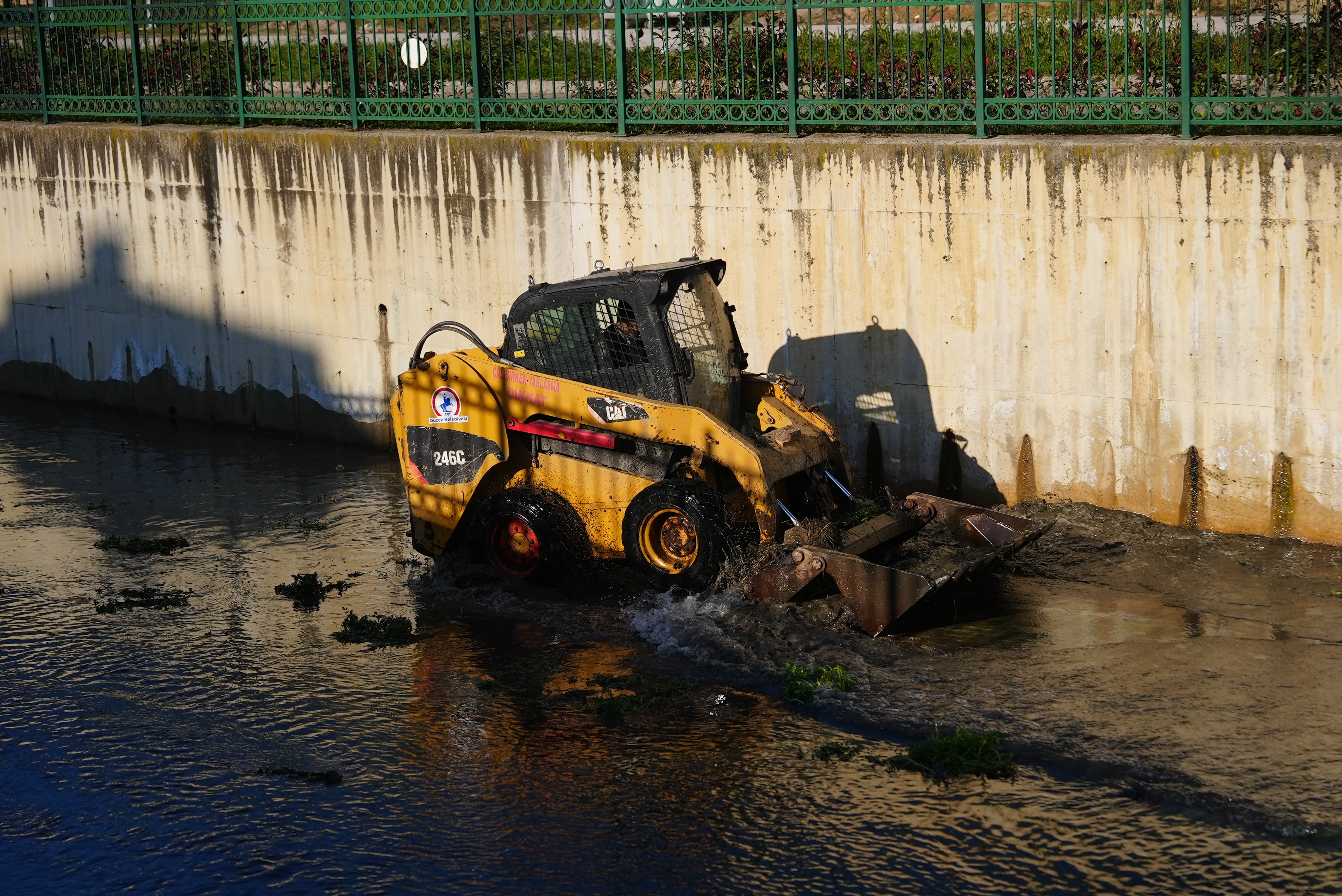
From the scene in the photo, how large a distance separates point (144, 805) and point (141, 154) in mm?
10305

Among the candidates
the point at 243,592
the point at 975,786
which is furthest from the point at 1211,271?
the point at 243,592

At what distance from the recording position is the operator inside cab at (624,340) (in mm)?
9461

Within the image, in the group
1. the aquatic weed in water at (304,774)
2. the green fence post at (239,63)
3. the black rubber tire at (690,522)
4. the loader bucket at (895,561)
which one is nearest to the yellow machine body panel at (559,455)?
the black rubber tire at (690,522)

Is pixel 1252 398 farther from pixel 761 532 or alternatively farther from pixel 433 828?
pixel 433 828

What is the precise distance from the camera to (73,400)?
16938 mm

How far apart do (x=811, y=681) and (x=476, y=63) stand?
751cm

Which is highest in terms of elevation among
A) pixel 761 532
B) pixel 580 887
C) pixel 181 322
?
pixel 181 322

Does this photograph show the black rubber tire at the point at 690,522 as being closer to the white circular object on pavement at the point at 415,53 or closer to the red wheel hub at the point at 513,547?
the red wheel hub at the point at 513,547

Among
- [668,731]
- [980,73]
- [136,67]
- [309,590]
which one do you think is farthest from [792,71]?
[136,67]

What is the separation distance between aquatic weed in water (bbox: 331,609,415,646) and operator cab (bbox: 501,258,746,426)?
6.02ft

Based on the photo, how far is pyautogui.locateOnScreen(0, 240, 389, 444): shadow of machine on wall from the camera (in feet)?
49.4

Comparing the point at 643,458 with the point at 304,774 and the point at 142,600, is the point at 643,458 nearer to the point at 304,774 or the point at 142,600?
the point at 304,774

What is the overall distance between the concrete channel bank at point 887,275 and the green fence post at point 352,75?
365mm

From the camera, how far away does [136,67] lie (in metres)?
16.0
